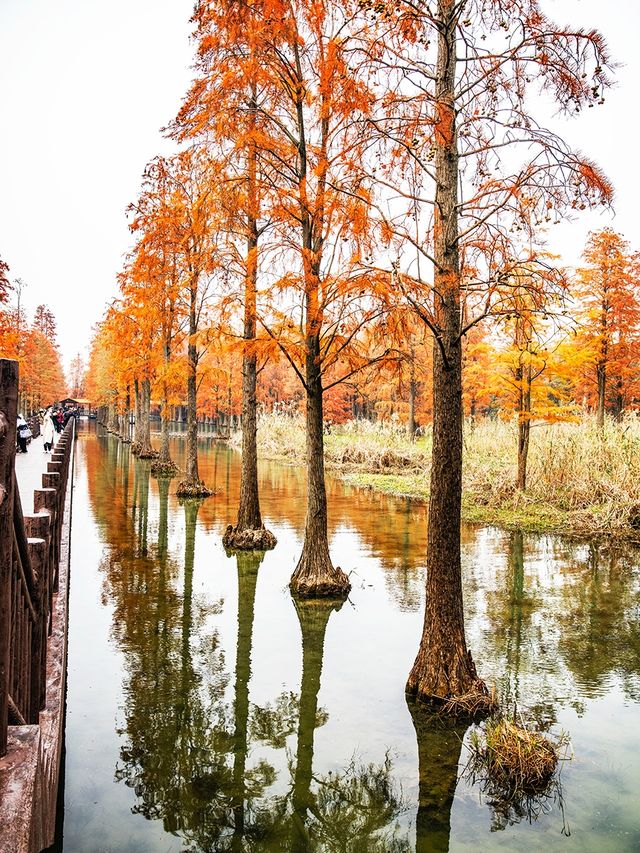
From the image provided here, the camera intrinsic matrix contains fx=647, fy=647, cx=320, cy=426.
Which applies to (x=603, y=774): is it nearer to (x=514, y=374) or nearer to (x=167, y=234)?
(x=514, y=374)

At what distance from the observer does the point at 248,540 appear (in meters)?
12.8

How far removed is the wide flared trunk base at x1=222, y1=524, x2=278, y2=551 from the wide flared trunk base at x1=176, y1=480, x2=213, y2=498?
6.63 meters

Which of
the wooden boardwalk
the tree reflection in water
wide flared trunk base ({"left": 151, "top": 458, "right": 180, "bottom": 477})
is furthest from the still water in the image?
wide flared trunk base ({"left": 151, "top": 458, "right": 180, "bottom": 477})

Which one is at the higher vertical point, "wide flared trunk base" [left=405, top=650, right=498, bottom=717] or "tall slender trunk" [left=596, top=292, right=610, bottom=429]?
"tall slender trunk" [left=596, top=292, right=610, bottom=429]

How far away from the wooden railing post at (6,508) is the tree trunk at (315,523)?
7.35m

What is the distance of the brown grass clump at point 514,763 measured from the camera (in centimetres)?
486

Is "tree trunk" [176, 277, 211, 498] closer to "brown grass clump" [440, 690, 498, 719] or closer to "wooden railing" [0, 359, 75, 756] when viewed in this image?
"brown grass clump" [440, 690, 498, 719]

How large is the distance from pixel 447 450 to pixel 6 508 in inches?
172

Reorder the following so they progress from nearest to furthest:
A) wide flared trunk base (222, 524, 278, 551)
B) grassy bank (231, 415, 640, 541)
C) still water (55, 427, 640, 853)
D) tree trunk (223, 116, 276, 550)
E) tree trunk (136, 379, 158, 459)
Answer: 1. still water (55, 427, 640, 853)
2. tree trunk (223, 116, 276, 550)
3. wide flared trunk base (222, 524, 278, 551)
4. grassy bank (231, 415, 640, 541)
5. tree trunk (136, 379, 158, 459)

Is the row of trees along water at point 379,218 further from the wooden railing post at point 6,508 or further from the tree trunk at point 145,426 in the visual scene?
the tree trunk at point 145,426

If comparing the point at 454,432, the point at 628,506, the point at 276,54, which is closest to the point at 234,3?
the point at 276,54

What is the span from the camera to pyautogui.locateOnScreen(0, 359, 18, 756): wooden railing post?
2.29m

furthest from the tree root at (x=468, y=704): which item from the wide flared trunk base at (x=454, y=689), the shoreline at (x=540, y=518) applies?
the shoreline at (x=540, y=518)

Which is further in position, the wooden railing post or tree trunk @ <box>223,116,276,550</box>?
tree trunk @ <box>223,116,276,550</box>
